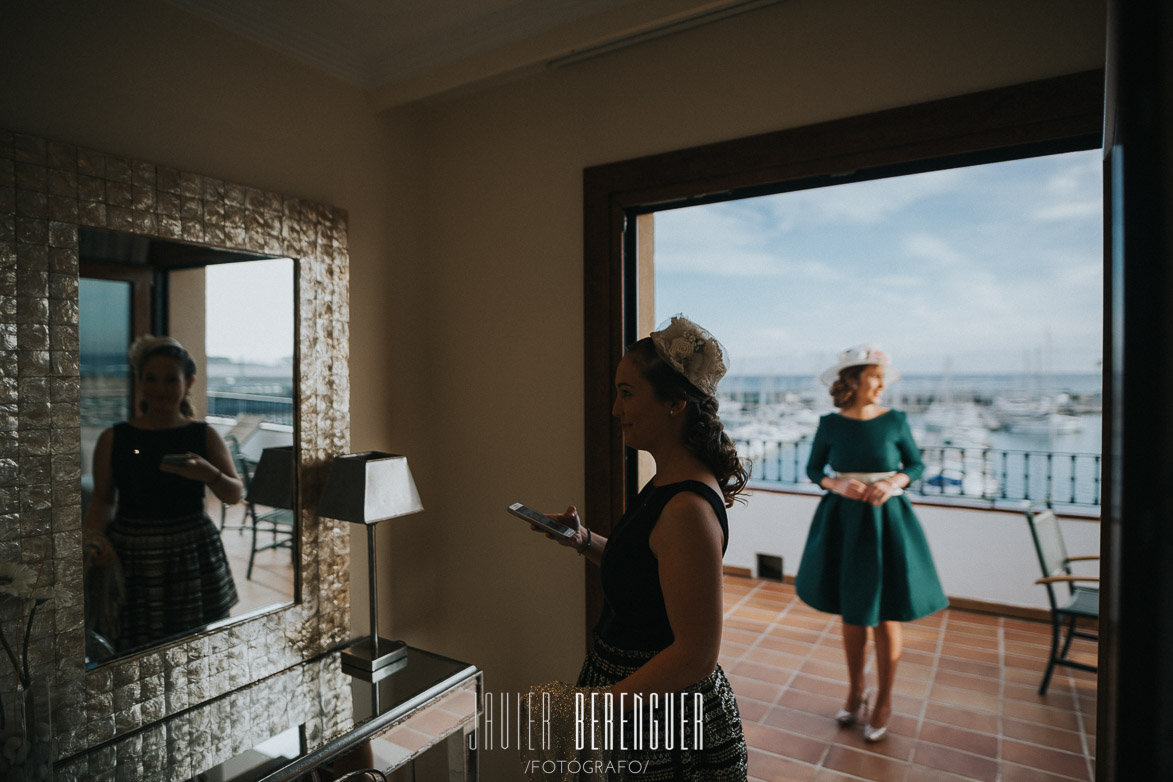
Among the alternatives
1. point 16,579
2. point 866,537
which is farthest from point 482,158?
point 866,537

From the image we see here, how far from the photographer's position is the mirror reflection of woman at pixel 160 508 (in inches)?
67.2

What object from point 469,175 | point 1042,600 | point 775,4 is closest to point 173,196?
point 469,175

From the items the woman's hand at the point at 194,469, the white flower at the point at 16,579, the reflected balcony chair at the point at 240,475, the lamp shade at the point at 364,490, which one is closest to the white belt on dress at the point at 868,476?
the lamp shade at the point at 364,490

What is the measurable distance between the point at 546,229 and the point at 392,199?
2.17ft

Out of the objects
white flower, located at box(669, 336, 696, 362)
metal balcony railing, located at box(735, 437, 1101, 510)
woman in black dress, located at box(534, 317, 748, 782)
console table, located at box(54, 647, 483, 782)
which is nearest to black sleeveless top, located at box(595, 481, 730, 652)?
woman in black dress, located at box(534, 317, 748, 782)

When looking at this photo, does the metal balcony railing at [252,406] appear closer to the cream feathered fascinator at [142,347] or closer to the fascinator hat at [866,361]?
the cream feathered fascinator at [142,347]

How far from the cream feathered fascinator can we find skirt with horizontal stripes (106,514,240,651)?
1.35 ft

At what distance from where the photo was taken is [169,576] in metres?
1.83

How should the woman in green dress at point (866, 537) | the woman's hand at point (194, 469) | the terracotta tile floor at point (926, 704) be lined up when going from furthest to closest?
the woman in green dress at point (866, 537) < the terracotta tile floor at point (926, 704) < the woman's hand at point (194, 469)

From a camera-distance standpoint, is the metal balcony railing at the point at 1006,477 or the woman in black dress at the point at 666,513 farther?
the metal balcony railing at the point at 1006,477

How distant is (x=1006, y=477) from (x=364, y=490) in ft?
16.3

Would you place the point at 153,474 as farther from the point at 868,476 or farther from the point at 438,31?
the point at 868,476

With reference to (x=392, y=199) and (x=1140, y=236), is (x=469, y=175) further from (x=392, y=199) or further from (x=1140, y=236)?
(x=1140, y=236)

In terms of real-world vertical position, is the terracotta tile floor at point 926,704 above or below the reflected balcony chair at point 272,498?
below
